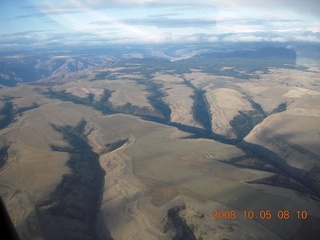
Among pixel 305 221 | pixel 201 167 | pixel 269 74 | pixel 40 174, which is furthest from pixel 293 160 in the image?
pixel 269 74

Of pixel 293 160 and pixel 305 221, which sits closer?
pixel 305 221

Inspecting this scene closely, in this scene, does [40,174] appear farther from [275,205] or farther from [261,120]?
[261,120]

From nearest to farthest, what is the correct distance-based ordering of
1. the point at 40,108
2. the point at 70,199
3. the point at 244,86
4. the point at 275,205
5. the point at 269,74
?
1. the point at 275,205
2. the point at 70,199
3. the point at 40,108
4. the point at 244,86
5. the point at 269,74
